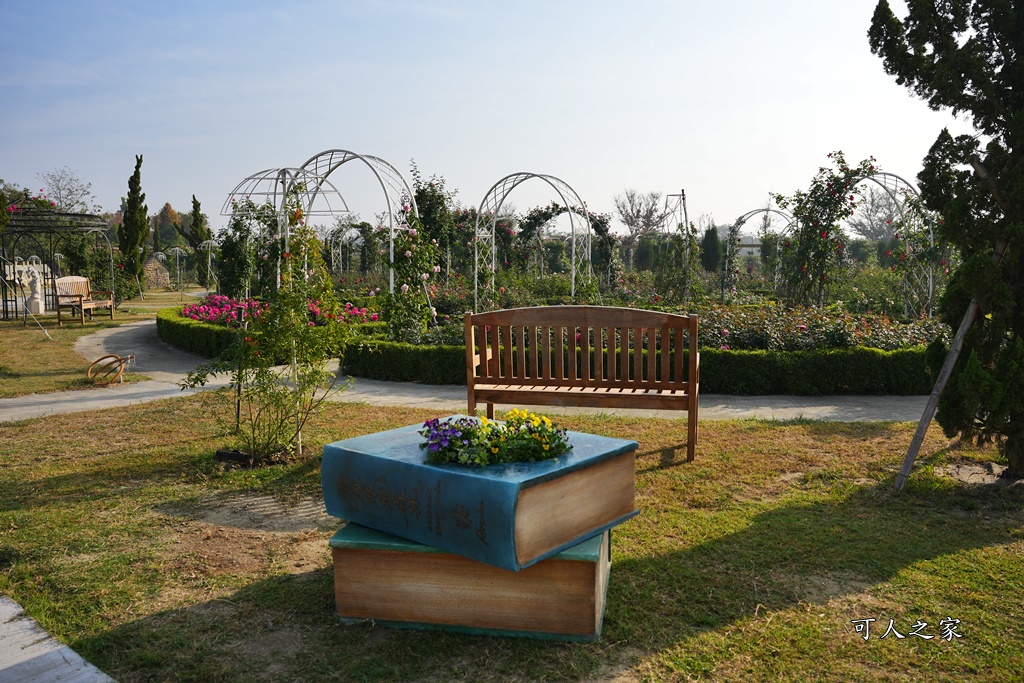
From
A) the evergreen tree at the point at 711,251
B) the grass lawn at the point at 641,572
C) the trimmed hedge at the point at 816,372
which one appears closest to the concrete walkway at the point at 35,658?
the grass lawn at the point at 641,572

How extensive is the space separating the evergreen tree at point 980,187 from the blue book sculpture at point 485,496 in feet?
8.71

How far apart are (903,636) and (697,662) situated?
86 cm

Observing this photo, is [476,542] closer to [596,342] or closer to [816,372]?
[596,342]

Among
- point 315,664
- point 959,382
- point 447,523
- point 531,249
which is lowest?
point 315,664

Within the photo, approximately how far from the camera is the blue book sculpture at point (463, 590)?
283 cm

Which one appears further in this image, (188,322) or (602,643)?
(188,322)

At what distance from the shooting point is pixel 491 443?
9.82ft

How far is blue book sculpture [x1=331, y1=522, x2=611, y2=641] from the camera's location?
9.29 feet

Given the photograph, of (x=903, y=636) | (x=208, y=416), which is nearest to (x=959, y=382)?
(x=903, y=636)

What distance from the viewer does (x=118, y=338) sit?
14.7m

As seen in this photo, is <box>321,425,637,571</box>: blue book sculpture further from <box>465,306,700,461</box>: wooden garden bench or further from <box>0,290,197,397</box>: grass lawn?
<box>0,290,197,397</box>: grass lawn

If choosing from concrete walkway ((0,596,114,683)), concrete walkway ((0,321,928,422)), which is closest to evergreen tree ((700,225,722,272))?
concrete walkway ((0,321,928,422))

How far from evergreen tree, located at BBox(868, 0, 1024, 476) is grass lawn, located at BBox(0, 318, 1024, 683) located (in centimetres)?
59

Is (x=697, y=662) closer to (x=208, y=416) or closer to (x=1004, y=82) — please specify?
(x=1004, y=82)
